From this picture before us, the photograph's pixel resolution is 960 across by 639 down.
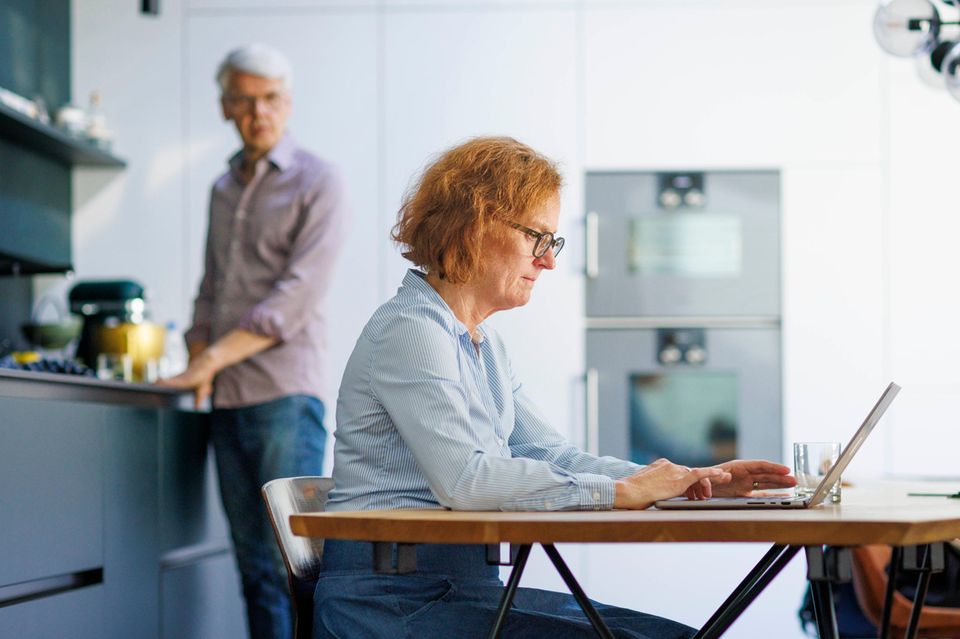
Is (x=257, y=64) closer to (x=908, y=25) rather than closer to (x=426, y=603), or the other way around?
(x=908, y=25)

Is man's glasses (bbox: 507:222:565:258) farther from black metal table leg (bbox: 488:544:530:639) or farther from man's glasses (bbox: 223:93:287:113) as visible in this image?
man's glasses (bbox: 223:93:287:113)

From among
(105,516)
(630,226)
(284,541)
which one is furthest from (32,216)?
(284,541)

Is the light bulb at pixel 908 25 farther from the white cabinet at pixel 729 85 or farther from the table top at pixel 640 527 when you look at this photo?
the table top at pixel 640 527

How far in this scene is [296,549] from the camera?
1.75 meters

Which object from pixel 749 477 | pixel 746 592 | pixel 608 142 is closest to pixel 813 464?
pixel 749 477

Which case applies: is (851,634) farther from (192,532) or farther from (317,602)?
(317,602)

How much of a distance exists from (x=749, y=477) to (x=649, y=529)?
1.88ft

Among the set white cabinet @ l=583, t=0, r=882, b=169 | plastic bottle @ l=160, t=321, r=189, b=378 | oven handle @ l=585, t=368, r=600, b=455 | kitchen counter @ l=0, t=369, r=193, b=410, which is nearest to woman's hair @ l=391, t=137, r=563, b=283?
kitchen counter @ l=0, t=369, r=193, b=410

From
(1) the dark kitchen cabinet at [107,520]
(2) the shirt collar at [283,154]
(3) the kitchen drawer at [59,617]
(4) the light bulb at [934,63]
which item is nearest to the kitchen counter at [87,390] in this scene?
(1) the dark kitchen cabinet at [107,520]

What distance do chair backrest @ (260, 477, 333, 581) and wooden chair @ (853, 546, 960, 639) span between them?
4.88 ft

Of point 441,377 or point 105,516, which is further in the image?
point 105,516

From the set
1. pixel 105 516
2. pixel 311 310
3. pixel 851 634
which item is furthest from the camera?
pixel 851 634

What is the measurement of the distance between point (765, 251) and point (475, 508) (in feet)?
10.5

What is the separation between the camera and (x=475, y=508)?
156 centimetres
